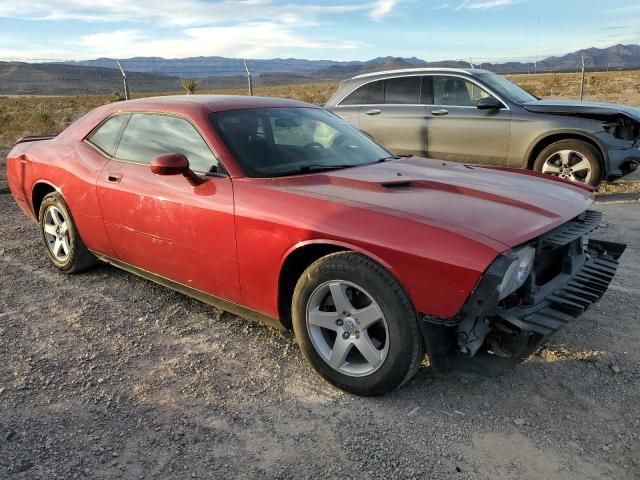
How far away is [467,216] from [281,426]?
136 centimetres

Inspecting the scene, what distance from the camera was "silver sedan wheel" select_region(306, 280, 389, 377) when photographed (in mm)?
2689

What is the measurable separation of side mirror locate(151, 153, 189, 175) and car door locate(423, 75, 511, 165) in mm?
5127

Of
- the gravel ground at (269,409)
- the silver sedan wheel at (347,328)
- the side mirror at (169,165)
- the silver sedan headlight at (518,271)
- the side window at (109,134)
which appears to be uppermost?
the side window at (109,134)

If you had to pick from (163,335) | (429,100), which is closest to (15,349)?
(163,335)

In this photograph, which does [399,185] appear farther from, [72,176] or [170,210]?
[72,176]

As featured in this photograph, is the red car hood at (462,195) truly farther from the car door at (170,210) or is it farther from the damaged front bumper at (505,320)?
the car door at (170,210)

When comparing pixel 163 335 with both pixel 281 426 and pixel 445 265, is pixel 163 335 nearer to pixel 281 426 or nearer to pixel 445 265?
pixel 281 426

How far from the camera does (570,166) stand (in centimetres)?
687

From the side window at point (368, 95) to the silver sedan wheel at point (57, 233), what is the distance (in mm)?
4972

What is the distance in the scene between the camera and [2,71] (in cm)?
10162

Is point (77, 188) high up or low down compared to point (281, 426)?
up

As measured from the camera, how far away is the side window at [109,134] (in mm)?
4117

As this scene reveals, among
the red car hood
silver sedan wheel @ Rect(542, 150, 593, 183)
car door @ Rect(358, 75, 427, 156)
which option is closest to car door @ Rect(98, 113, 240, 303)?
the red car hood

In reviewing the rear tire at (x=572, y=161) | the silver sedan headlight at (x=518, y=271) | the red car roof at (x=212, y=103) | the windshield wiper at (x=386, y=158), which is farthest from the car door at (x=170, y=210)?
the rear tire at (x=572, y=161)
